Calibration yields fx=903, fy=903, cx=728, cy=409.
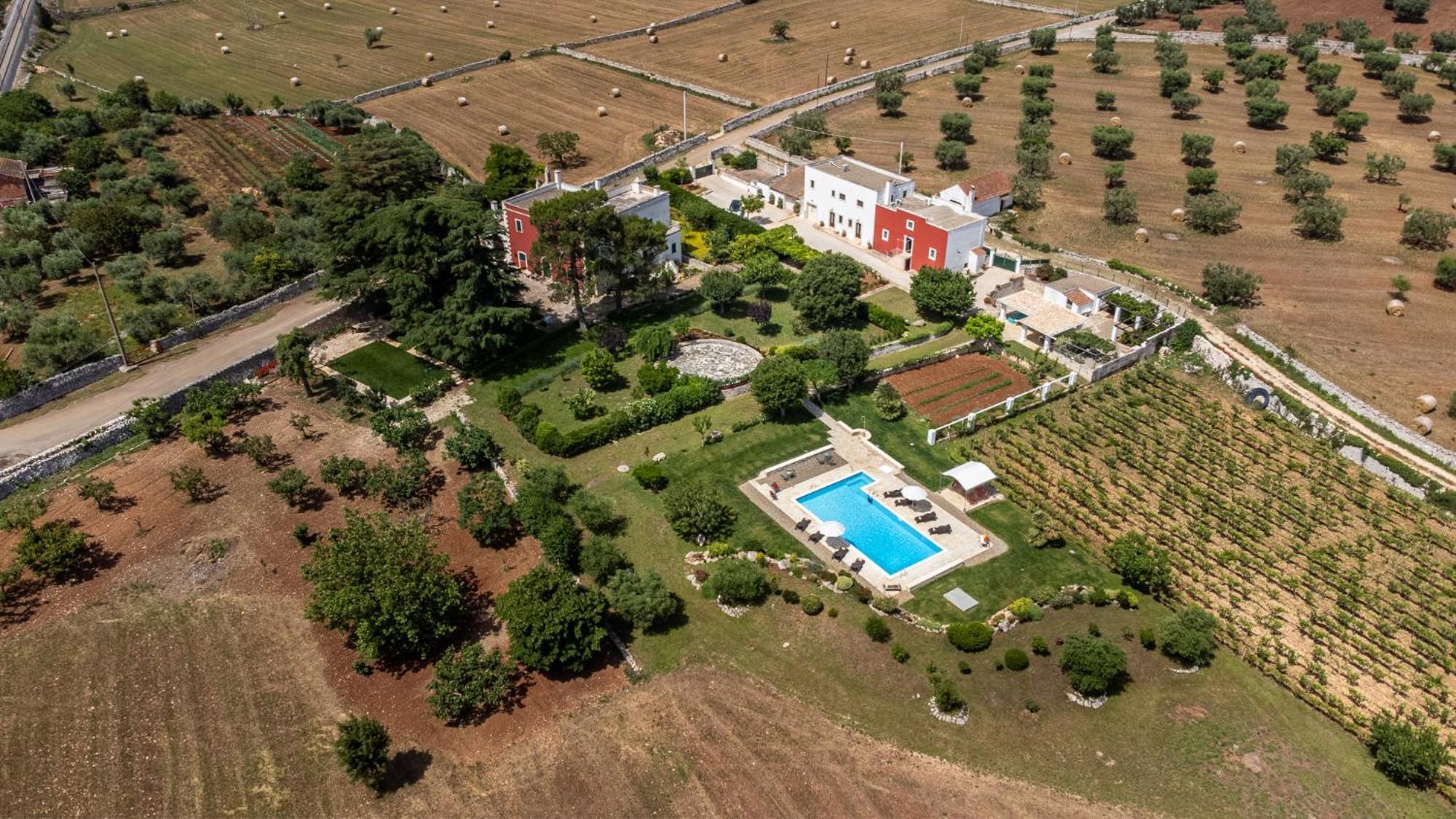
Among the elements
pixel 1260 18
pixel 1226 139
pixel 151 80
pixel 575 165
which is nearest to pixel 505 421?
pixel 575 165

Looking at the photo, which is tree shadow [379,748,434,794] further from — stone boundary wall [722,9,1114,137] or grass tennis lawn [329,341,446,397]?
stone boundary wall [722,9,1114,137]

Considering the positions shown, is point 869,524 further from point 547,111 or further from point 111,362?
point 547,111

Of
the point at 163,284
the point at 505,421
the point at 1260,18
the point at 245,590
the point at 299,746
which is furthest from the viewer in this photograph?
the point at 1260,18

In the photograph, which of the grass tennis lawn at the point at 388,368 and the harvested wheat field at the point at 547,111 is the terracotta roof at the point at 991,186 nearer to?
the harvested wheat field at the point at 547,111

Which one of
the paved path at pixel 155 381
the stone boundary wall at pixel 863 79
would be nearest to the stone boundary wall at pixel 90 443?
the paved path at pixel 155 381

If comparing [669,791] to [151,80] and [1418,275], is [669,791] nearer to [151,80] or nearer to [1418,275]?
[1418,275]
